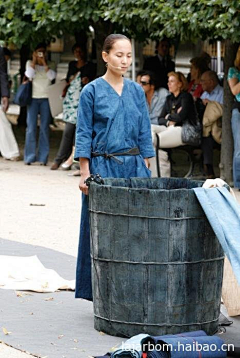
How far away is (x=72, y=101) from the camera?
16.3 metres

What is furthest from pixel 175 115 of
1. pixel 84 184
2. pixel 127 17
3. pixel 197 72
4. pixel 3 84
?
pixel 84 184

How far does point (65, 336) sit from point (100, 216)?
766 millimetres

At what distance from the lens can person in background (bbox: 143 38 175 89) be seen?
17.4 m

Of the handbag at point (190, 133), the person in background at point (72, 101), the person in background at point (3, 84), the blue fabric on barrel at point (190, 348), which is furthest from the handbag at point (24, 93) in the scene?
the blue fabric on barrel at point (190, 348)

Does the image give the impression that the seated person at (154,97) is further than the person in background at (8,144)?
No

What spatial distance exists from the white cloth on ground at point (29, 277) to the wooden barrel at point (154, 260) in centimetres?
147

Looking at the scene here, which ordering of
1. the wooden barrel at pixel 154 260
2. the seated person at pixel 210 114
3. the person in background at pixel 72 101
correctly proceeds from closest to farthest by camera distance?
1. the wooden barrel at pixel 154 260
2. the seated person at pixel 210 114
3. the person in background at pixel 72 101

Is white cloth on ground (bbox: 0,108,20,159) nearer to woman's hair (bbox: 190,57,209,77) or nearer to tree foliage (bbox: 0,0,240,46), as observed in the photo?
tree foliage (bbox: 0,0,240,46)

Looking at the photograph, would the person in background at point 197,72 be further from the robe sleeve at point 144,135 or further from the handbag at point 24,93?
the robe sleeve at point 144,135

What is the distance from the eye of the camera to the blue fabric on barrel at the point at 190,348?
18.3 feet

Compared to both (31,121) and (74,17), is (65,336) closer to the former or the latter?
(74,17)

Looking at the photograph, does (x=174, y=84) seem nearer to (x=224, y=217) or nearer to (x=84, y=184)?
(x=84, y=184)

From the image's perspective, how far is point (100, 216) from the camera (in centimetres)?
628

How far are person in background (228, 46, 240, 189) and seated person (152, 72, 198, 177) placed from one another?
2.10ft
